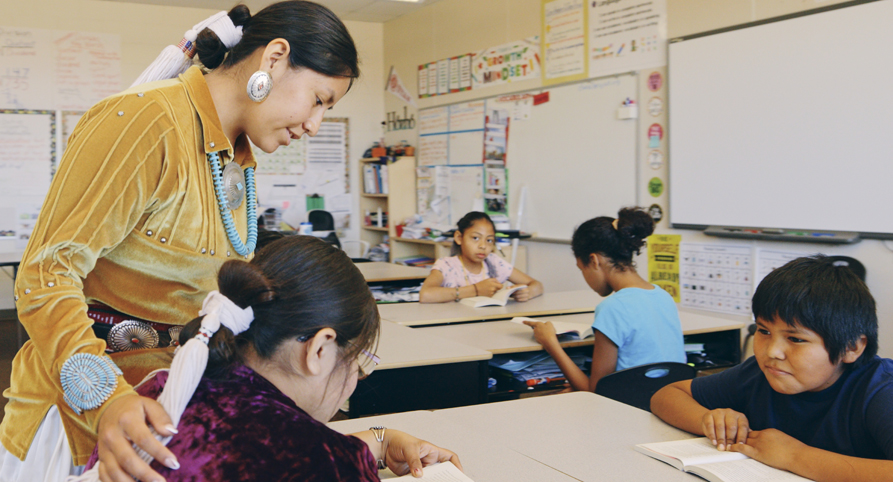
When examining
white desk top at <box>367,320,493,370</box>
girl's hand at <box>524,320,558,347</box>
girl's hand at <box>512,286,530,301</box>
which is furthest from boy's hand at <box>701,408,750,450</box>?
girl's hand at <box>512,286,530,301</box>

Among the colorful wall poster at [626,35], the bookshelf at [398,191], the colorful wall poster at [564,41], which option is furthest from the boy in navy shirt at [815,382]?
the bookshelf at [398,191]

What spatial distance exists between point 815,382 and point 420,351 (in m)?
1.20

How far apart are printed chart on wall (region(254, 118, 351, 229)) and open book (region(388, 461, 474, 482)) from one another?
5.73 meters

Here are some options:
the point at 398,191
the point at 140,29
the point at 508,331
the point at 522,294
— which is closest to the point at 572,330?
the point at 508,331

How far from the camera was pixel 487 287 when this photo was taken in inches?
139

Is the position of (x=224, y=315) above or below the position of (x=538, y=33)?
below

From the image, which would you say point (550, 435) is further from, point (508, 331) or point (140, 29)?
point (140, 29)

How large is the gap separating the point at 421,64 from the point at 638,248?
4.32m

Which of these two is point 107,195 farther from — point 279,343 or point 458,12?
point 458,12

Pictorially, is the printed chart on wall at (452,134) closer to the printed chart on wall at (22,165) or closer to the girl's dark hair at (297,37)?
the printed chart on wall at (22,165)

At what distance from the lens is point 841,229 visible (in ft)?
10.9

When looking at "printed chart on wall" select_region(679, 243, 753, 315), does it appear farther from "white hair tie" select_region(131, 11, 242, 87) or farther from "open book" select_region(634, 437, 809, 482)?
"white hair tie" select_region(131, 11, 242, 87)

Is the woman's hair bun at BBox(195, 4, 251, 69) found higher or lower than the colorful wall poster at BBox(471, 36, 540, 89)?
lower

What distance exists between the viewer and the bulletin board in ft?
14.5
